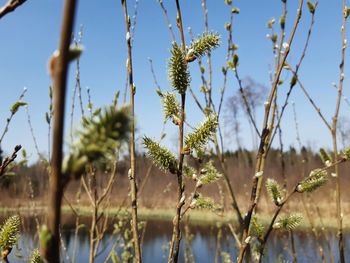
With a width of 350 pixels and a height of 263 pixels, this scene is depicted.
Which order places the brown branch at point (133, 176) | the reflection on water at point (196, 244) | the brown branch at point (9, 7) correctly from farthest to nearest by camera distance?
the reflection on water at point (196, 244) → the brown branch at point (133, 176) → the brown branch at point (9, 7)

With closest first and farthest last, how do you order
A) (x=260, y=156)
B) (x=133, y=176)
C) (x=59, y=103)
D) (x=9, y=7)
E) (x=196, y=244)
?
(x=59, y=103)
(x=9, y=7)
(x=133, y=176)
(x=260, y=156)
(x=196, y=244)

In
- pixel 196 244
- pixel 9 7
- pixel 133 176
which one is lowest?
pixel 196 244

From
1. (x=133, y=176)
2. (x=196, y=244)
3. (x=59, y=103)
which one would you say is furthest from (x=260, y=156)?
(x=196, y=244)

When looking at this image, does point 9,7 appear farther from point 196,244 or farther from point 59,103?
point 196,244

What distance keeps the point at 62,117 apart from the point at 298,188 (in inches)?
42.7

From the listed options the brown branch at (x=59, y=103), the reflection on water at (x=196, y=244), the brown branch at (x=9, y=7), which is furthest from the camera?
the reflection on water at (x=196, y=244)

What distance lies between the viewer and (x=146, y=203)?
63.2ft

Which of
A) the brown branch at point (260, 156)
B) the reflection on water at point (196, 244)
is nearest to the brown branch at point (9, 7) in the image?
the brown branch at point (260, 156)

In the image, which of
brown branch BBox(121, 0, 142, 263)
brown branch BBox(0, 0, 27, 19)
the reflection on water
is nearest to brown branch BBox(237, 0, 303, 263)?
brown branch BBox(121, 0, 142, 263)

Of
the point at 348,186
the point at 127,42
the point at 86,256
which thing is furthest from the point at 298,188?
the point at 348,186

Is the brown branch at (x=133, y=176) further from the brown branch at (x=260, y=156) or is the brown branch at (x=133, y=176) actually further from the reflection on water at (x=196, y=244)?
the reflection on water at (x=196, y=244)

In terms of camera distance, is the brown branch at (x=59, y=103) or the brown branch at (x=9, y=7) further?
the brown branch at (x=9, y=7)

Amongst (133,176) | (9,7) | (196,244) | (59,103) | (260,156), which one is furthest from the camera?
(196,244)

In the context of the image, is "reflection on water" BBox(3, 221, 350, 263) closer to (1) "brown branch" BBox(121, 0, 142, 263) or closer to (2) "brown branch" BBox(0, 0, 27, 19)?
(1) "brown branch" BBox(121, 0, 142, 263)
